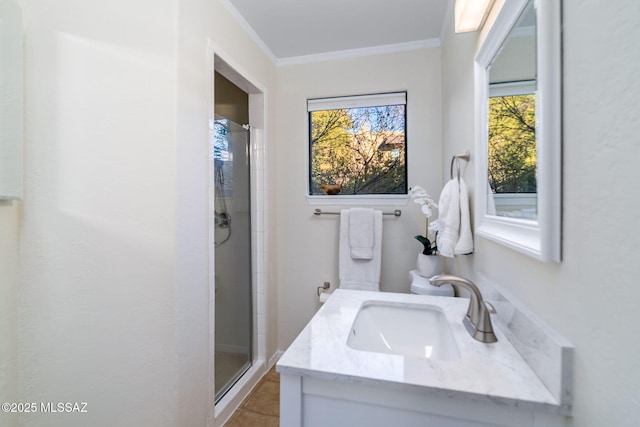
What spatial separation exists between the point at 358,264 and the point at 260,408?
3.72ft

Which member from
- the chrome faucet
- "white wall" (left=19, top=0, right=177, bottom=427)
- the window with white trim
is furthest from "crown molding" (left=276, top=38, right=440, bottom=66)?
the chrome faucet

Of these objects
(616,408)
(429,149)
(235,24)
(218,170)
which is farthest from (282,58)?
(616,408)

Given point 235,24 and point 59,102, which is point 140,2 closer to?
point 59,102

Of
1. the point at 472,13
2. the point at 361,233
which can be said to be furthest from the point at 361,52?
the point at 361,233

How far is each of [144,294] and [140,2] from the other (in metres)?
1.27

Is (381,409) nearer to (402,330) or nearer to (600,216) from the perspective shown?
(402,330)

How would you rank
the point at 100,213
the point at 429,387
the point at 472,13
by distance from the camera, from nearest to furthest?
1. the point at 429,387
2. the point at 472,13
3. the point at 100,213

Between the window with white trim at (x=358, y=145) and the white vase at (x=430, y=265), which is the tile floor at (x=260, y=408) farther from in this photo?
→ the window with white trim at (x=358, y=145)

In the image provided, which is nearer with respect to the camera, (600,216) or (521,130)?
(600,216)

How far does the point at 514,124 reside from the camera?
819 mm

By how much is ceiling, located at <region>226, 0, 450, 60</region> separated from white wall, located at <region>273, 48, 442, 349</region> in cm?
14

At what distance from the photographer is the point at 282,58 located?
231cm

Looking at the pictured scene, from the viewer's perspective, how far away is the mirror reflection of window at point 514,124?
724mm

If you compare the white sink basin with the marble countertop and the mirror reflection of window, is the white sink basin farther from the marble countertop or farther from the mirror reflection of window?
the mirror reflection of window
